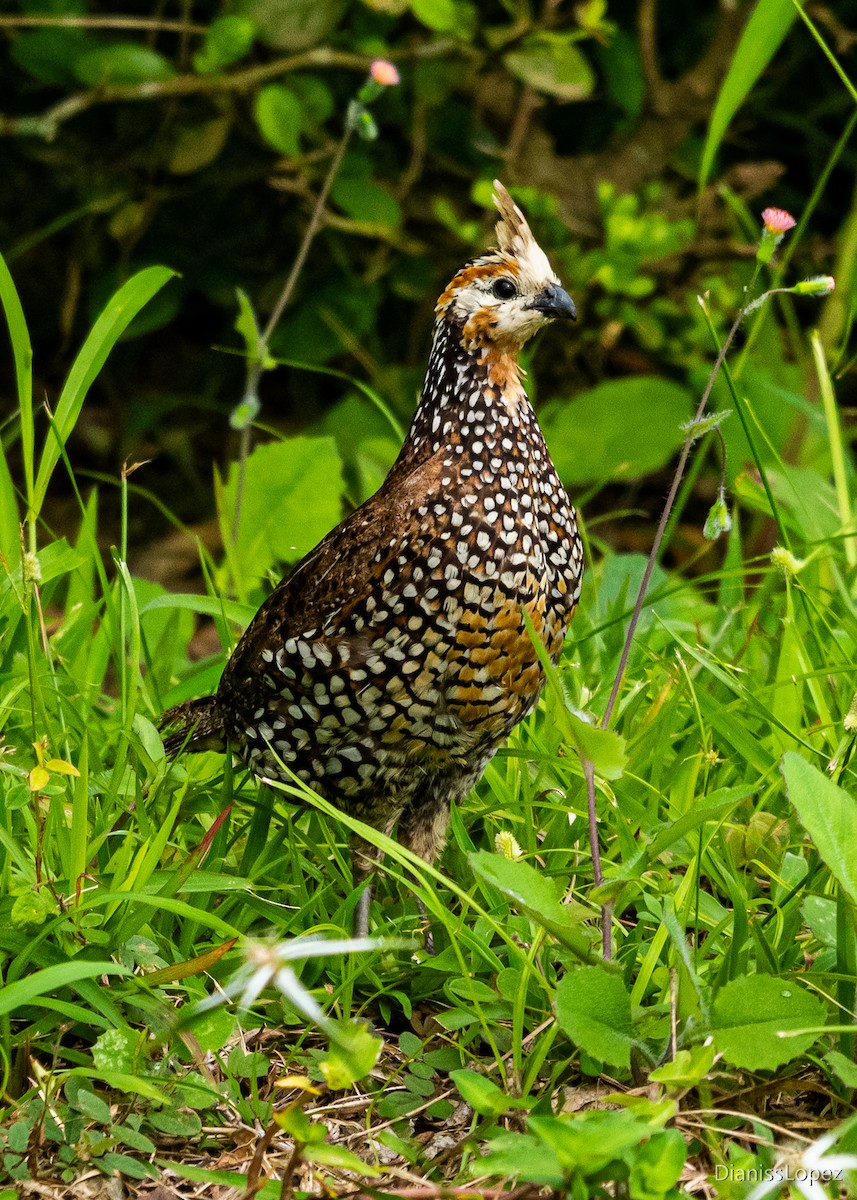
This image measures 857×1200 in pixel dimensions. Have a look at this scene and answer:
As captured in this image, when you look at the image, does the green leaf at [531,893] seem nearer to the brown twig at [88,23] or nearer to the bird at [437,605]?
the bird at [437,605]

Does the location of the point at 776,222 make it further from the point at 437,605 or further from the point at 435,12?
the point at 435,12

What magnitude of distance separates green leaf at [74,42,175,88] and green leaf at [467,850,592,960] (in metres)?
3.75

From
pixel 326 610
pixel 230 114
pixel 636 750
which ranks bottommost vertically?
pixel 636 750

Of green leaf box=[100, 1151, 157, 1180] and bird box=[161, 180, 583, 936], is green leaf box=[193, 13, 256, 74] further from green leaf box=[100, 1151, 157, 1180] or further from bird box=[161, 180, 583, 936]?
green leaf box=[100, 1151, 157, 1180]

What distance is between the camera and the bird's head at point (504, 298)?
2.87 meters

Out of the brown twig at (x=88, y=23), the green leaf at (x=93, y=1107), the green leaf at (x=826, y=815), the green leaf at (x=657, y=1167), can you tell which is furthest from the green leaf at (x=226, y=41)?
the green leaf at (x=657, y=1167)

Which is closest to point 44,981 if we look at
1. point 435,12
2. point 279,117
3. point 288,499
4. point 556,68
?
point 288,499

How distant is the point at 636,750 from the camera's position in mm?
3160

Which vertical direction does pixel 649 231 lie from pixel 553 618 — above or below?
above

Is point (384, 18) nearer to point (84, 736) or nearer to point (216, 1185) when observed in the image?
point (84, 736)

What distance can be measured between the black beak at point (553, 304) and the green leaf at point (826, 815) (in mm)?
1029

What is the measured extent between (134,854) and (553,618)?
993 millimetres

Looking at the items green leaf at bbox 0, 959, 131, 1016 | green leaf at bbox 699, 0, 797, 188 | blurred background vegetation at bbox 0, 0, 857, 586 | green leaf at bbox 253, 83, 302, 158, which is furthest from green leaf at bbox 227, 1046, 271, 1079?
green leaf at bbox 253, 83, 302, 158

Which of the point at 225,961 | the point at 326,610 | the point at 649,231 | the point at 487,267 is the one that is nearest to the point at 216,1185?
the point at 225,961
